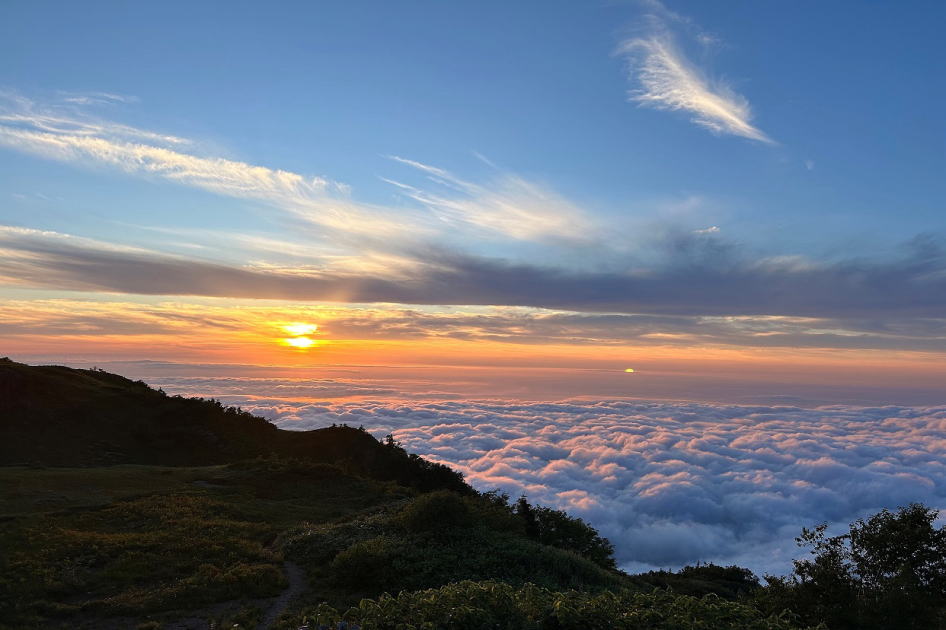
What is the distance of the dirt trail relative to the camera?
16062mm

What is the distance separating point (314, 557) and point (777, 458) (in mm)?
204674

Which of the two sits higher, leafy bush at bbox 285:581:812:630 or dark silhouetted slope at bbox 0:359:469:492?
leafy bush at bbox 285:581:812:630

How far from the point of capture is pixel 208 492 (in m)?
35.8

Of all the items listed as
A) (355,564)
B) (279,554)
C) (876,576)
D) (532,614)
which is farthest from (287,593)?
(876,576)

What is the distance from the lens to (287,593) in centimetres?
1897

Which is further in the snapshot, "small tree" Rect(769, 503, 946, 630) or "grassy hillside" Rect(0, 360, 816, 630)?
"small tree" Rect(769, 503, 946, 630)

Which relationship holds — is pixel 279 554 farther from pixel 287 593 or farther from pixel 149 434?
pixel 149 434

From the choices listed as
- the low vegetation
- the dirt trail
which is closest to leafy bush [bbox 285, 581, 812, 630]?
the low vegetation

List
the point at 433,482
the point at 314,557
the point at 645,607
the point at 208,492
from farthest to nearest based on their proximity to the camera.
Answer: the point at 433,482 < the point at 208,492 < the point at 314,557 < the point at 645,607

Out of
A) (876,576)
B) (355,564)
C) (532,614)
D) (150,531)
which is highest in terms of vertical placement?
(532,614)

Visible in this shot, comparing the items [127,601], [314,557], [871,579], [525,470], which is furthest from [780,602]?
[525,470]

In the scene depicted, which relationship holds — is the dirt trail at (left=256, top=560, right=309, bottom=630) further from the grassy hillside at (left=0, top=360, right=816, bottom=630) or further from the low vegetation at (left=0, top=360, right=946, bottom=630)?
the low vegetation at (left=0, top=360, right=946, bottom=630)

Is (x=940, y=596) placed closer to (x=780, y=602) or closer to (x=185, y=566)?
(x=780, y=602)

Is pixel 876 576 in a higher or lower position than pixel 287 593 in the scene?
higher
